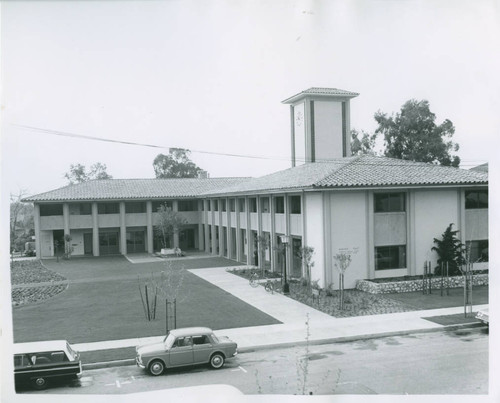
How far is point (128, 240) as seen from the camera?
43031 mm

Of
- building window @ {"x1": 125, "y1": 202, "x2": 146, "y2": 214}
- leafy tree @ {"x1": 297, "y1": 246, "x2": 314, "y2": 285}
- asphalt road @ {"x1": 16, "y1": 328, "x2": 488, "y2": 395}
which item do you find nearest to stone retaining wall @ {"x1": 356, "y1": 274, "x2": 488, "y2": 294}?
leafy tree @ {"x1": 297, "y1": 246, "x2": 314, "y2": 285}

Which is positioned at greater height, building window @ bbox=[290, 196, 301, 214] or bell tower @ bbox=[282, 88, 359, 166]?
bell tower @ bbox=[282, 88, 359, 166]

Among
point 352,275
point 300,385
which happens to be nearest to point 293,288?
point 352,275

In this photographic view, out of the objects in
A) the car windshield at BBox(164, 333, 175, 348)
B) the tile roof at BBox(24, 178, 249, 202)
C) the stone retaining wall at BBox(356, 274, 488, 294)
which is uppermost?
the tile roof at BBox(24, 178, 249, 202)

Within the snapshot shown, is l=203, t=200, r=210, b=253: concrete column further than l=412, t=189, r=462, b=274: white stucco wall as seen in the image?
Yes

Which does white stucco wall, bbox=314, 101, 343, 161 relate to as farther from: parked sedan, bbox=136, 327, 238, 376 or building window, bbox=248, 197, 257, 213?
parked sedan, bbox=136, 327, 238, 376

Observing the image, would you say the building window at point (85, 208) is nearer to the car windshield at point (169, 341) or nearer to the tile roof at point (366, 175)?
the tile roof at point (366, 175)

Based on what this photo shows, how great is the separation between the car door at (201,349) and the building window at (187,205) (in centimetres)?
3209

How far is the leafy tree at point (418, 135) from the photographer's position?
133 ft

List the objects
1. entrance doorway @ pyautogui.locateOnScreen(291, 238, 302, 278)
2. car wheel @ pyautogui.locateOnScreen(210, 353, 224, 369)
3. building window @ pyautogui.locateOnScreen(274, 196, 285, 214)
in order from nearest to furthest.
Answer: car wheel @ pyautogui.locateOnScreen(210, 353, 224, 369) < entrance doorway @ pyautogui.locateOnScreen(291, 238, 302, 278) < building window @ pyautogui.locateOnScreen(274, 196, 285, 214)

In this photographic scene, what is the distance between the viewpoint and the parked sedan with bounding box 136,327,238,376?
12477 millimetres

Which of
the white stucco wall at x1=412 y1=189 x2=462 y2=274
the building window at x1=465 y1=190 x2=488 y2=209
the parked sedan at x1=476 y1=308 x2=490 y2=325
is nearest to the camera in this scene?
the parked sedan at x1=476 y1=308 x2=490 y2=325

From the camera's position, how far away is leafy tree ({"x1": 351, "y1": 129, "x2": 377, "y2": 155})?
47562 mm

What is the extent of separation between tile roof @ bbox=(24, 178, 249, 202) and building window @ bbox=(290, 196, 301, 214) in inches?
706
